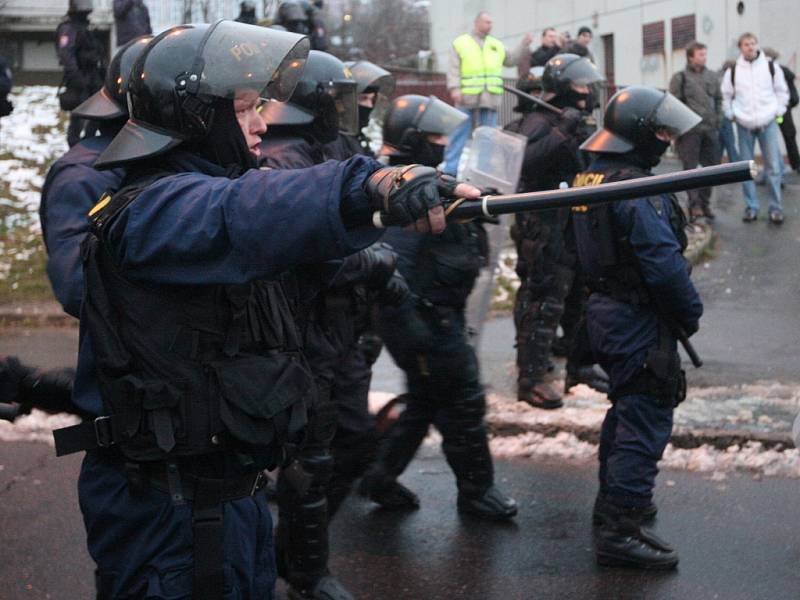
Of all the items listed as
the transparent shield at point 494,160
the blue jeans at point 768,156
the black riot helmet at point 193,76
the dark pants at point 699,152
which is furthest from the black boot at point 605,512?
the blue jeans at point 768,156

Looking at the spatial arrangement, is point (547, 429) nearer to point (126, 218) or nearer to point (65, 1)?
point (126, 218)

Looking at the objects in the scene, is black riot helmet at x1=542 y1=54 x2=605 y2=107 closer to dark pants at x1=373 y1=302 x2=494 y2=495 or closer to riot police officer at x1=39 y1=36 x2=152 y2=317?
dark pants at x1=373 y1=302 x2=494 y2=495

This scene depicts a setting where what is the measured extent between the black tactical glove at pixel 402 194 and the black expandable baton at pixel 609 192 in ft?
0.27

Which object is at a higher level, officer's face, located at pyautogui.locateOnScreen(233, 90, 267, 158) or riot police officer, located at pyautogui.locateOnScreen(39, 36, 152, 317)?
officer's face, located at pyautogui.locateOnScreen(233, 90, 267, 158)

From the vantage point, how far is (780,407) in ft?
22.4

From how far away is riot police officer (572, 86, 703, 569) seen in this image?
4633 millimetres

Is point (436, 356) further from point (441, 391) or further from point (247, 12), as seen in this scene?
point (247, 12)

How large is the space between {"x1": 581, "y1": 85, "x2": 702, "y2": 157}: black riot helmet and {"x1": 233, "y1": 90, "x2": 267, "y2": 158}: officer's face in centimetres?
235

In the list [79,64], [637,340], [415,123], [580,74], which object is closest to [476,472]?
[637,340]

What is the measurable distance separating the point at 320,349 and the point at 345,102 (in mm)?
1172

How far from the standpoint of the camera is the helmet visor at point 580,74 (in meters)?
7.48

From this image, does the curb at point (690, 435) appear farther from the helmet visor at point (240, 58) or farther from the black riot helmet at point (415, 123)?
the helmet visor at point (240, 58)

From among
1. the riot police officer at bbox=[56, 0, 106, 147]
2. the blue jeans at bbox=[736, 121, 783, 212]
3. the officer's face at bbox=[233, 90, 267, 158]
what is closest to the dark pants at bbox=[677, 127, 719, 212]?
the blue jeans at bbox=[736, 121, 783, 212]

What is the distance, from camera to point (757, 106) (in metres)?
12.4
